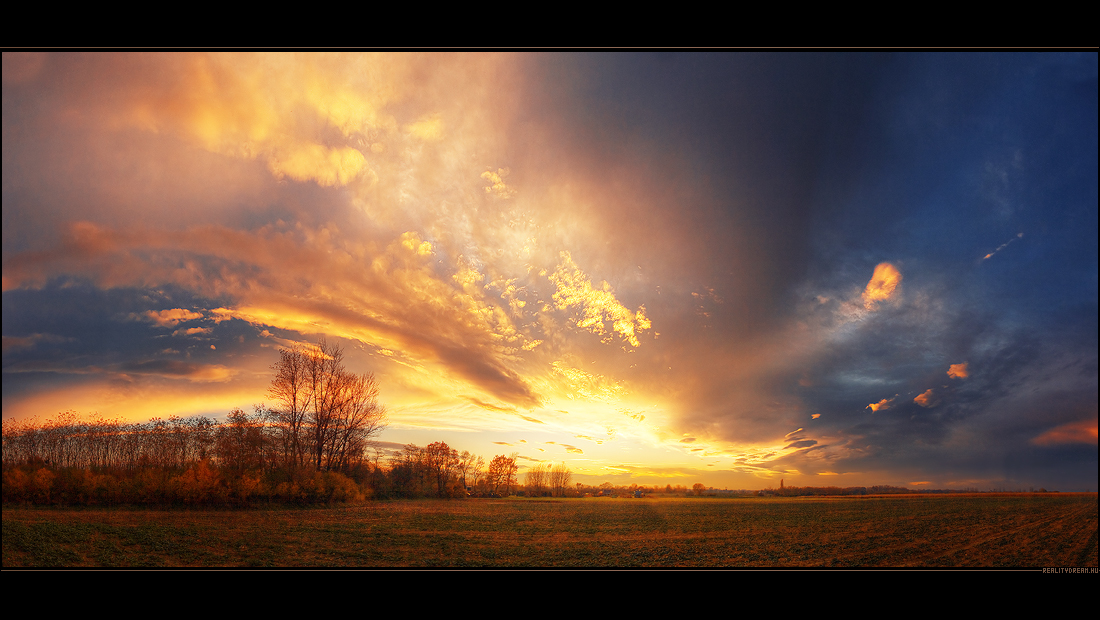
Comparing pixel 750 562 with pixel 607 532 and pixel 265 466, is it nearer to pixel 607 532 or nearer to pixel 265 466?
pixel 607 532

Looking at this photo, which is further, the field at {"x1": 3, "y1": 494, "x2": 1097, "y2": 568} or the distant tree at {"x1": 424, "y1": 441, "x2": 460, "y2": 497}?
the distant tree at {"x1": 424, "y1": 441, "x2": 460, "y2": 497}

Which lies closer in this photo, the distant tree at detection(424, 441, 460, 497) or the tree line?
the tree line

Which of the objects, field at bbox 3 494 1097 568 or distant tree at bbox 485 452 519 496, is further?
distant tree at bbox 485 452 519 496

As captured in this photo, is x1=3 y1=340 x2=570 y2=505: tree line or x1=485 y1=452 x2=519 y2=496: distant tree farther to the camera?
x1=485 y1=452 x2=519 y2=496: distant tree

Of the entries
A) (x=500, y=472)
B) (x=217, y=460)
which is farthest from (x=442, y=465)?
(x=217, y=460)

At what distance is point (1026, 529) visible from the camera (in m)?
20.2

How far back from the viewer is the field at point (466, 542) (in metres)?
12.1

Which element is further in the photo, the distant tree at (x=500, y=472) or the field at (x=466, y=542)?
the distant tree at (x=500, y=472)

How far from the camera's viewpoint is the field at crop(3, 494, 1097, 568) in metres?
12.1

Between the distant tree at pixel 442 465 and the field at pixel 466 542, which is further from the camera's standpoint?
the distant tree at pixel 442 465

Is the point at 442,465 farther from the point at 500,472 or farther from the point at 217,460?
the point at 217,460
